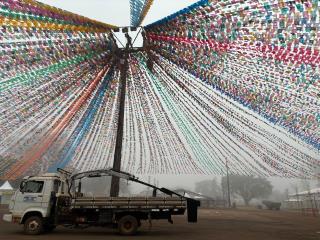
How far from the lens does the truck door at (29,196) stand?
12430 mm

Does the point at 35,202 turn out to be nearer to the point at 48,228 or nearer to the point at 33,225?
the point at 33,225

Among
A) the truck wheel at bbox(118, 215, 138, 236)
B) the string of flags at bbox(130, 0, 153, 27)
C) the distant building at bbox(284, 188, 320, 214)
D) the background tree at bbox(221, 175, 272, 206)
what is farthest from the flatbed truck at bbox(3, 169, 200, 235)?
the background tree at bbox(221, 175, 272, 206)

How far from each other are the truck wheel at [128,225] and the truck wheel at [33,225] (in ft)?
10.3

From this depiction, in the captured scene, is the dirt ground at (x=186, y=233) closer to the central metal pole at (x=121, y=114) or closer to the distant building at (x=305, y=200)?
the central metal pole at (x=121, y=114)

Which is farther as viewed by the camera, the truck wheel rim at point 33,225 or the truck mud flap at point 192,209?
the truck mud flap at point 192,209

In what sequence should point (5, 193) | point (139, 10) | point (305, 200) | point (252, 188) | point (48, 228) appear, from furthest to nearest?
point (252, 188) < point (305, 200) < point (5, 193) < point (48, 228) < point (139, 10)

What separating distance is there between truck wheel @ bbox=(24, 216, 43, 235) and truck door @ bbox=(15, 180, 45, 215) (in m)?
0.42

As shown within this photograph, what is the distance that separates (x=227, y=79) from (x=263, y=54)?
238cm

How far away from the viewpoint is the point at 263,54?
11062 millimetres

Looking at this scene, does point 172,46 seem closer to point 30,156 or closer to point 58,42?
point 58,42

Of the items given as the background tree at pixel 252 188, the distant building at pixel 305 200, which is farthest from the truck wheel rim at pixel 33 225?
the background tree at pixel 252 188

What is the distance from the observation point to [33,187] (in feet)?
41.9

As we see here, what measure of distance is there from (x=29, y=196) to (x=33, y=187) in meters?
0.38

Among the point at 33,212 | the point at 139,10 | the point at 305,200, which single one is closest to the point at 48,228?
the point at 33,212
